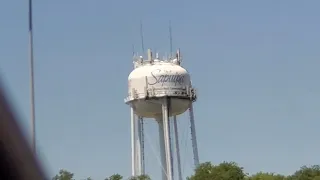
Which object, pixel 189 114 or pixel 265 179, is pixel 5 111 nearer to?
pixel 265 179

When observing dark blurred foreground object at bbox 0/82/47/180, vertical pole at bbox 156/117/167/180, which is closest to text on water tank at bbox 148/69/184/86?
vertical pole at bbox 156/117/167/180

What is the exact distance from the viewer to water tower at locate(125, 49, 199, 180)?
234 feet

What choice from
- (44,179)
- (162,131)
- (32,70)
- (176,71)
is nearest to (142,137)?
(162,131)

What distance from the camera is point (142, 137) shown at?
242 feet

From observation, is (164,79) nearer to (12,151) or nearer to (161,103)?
(161,103)

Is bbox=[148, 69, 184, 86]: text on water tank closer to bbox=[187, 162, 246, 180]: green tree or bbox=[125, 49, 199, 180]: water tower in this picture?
bbox=[125, 49, 199, 180]: water tower

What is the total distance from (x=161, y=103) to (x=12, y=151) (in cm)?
6816

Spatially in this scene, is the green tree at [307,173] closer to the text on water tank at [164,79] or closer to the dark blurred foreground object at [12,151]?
the text on water tank at [164,79]

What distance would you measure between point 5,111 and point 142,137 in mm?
70861

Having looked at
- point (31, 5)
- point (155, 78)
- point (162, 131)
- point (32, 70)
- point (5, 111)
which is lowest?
point (5, 111)

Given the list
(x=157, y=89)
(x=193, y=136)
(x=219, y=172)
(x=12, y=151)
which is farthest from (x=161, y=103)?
(x=12, y=151)

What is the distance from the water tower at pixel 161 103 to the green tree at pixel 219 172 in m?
9.69

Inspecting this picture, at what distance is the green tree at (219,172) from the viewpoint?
2339 inches

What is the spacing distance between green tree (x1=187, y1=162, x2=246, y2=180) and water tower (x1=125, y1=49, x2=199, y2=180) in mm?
9690
